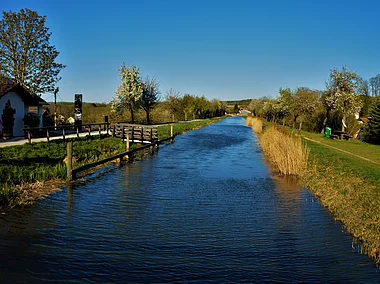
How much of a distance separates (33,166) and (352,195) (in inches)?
393

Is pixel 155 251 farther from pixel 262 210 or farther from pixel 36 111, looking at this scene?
pixel 36 111

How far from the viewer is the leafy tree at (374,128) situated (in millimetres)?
28355

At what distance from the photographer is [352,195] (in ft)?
30.0

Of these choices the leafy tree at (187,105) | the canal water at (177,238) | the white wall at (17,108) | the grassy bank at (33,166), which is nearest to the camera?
the canal water at (177,238)

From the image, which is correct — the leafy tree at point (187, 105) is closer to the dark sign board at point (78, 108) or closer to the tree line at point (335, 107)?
the tree line at point (335, 107)

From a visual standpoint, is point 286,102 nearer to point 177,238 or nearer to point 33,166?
point 33,166

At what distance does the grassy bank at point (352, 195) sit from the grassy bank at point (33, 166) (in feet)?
24.9

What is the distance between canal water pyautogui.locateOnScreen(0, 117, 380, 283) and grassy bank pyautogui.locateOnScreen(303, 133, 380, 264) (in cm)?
27

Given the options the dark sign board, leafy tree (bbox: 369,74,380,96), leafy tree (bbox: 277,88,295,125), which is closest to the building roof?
the dark sign board

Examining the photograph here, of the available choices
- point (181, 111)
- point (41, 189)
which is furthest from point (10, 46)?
point (181, 111)

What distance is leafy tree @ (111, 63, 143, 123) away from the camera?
35.7 metres

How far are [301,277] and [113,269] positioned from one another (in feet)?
9.36

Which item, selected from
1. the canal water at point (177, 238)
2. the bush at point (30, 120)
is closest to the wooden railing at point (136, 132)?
the bush at point (30, 120)

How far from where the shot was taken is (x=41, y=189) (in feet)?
34.1
